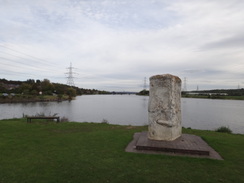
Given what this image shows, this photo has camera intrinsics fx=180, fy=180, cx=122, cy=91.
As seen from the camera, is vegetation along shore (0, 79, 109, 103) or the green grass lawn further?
vegetation along shore (0, 79, 109, 103)

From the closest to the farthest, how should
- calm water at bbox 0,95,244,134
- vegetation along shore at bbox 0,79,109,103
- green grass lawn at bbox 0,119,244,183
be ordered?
green grass lawn at bbox 0,119,244,183 → calm water at bbox 0,95,244,134 → vegetation along shore at bbox 0,79,109,103

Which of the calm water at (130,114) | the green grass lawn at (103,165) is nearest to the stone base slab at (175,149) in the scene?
the green grass lawn at (103,165)

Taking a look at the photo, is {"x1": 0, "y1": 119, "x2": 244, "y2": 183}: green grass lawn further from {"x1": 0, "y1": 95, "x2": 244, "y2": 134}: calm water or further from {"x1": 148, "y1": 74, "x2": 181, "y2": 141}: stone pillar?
{"x1": 0, "y1": 95, "x2": 244, "y2": 134}: calm water

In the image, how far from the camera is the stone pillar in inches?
303

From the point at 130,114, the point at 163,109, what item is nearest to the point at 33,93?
the point at 130,114

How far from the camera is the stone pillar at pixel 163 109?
7695mm

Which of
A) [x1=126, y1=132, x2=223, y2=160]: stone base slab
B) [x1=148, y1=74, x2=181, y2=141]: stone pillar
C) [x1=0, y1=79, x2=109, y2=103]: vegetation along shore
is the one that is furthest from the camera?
[x1=0, y1=79, x2=109, y2=103]: vegetation along shore

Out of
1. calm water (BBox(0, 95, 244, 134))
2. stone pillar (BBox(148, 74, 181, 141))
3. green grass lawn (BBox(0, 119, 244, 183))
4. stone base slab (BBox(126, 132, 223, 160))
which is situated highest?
stone pillar (BBox(148, 74, 181, 141))

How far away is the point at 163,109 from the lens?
7738 mm

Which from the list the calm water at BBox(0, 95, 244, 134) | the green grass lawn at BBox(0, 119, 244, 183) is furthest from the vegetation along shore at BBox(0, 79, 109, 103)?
the green grass lawn at BBox(0, 119, 244, 183)

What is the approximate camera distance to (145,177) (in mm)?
4633

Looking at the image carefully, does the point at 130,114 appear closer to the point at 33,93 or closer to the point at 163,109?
the point at 163,109

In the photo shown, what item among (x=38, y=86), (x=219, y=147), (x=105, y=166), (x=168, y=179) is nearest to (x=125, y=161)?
(x=105, y=166)

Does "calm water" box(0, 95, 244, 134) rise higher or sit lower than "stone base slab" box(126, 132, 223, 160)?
lower
